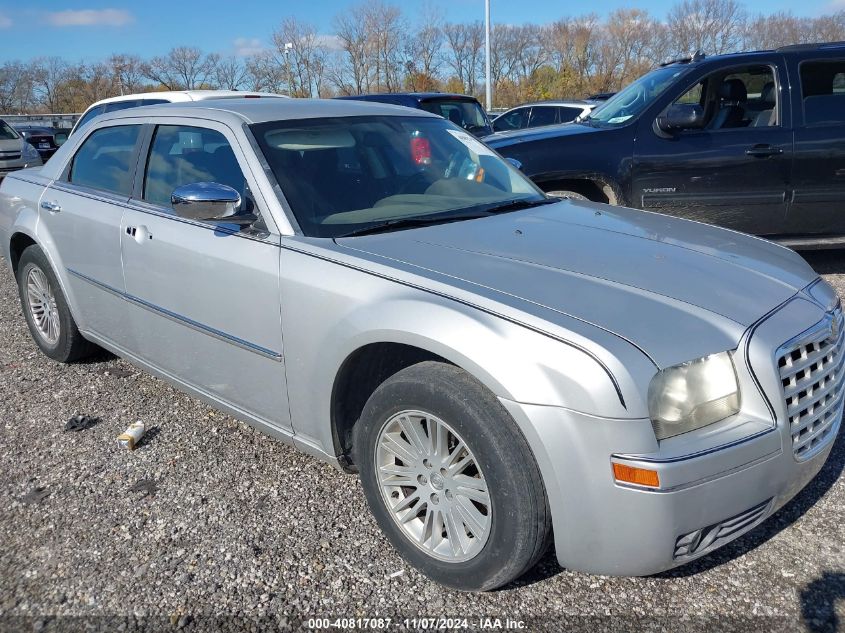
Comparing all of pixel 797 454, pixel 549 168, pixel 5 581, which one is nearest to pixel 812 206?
pixel 549 168

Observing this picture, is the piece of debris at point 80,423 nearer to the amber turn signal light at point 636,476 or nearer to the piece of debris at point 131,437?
the piece of debris at point 131,437

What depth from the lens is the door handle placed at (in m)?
5.92

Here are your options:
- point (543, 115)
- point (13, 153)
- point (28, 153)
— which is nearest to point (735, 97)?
point (543, 115)

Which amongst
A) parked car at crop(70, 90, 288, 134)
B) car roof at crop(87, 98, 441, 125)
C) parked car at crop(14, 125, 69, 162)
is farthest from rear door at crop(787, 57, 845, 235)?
parked car at crop(14, 125, 69, 162)

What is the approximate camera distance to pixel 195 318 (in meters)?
3.25

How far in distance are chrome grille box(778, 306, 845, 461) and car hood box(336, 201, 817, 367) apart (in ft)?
0.54

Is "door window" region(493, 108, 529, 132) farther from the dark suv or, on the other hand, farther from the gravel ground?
the gravel ground

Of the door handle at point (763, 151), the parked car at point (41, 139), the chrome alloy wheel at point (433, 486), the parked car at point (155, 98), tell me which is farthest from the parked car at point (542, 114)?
the chrome alloy wheel at point (433, 486)

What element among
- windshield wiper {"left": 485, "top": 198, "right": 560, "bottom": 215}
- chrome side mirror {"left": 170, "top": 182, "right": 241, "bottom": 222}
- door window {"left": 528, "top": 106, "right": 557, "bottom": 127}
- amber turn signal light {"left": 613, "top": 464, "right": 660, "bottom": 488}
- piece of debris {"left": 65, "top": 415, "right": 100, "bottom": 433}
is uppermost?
door window {"left": 528, "top": 106, "right": 557, "bottom": 127}

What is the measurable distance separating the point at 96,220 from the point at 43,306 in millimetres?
1210

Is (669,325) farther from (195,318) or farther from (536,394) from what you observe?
(195,318)

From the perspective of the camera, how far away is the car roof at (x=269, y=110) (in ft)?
11.1

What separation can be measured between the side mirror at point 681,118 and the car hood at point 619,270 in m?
2.92

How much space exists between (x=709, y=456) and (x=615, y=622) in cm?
69
